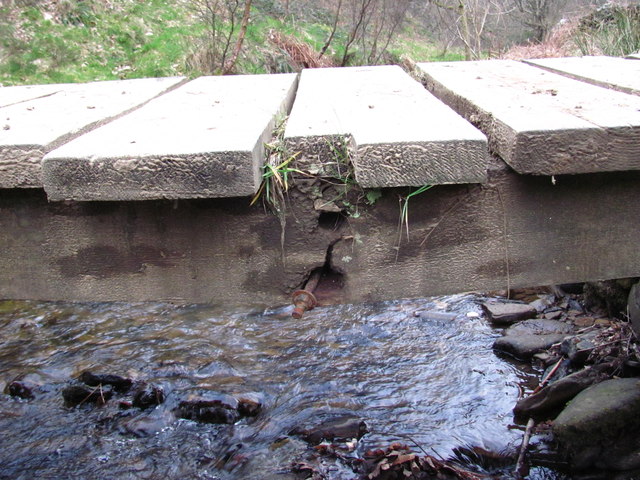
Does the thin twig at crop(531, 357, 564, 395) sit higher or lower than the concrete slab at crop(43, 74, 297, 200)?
lower

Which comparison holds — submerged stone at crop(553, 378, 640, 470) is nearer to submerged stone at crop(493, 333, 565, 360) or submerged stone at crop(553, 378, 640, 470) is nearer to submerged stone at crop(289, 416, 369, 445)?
submerged stone at crop(493, 333, 565, 360)

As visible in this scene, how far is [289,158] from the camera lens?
56.4 inches

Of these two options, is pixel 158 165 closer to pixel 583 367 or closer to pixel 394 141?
pixel 394 141

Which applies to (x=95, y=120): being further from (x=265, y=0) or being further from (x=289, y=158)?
(x=265, y=0)

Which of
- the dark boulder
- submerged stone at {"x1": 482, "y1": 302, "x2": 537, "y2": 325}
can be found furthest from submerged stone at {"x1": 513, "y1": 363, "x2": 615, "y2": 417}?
the dark boulder

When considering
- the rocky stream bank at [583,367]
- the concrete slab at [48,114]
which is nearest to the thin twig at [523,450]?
the rocky stream bank at [583,367]

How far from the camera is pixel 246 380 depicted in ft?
15.7

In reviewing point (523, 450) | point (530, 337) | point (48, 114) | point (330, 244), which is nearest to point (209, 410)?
point (523, 450)

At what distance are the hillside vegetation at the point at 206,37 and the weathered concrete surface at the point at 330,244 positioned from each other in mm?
6538

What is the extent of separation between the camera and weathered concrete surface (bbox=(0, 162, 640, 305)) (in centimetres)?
150

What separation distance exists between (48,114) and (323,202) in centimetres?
98

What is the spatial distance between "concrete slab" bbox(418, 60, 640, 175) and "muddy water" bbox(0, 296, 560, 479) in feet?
8.86

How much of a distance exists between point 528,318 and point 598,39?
463 centimetres

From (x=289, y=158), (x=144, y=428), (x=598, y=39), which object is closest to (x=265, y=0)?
(x=598, y=39)
